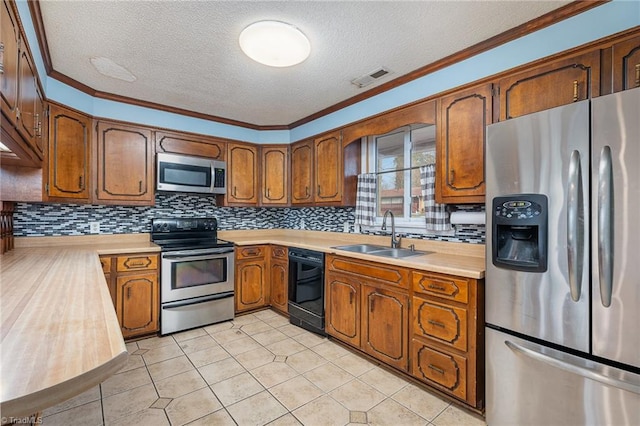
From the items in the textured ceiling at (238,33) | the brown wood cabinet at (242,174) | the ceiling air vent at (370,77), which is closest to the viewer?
the textured ceiling at (238,33)

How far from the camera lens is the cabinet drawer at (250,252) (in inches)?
139

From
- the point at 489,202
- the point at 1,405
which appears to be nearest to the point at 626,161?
the point at 489,202

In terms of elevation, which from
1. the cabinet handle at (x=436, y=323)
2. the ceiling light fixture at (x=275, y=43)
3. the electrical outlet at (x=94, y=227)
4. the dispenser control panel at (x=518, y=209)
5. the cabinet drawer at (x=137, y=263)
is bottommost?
the cabinet handle at (x=436, y=323)

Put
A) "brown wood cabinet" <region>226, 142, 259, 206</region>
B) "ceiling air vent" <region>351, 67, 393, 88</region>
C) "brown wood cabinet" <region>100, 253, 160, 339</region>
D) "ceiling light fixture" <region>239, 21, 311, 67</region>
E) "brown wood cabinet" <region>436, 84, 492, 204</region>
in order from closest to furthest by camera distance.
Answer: "ceiling light fixture" <region>239, 21, 311, 67</region> → "brown wood cabinet" <region>436, 84, 492, 204</region> → "ceiling air vent" <region>351, 67, 393, 88</region> → "brown wood cabinet" <region>100, 253, 160, 339</region> → "brown wood cabinet" <region>226, 142, 259, 206</region>

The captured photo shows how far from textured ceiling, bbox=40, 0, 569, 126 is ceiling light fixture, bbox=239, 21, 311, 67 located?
0.05m

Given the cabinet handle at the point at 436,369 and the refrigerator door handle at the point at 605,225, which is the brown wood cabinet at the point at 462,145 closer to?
the refrigerator door handle at the point at 605,225

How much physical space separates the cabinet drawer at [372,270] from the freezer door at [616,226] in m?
1.05

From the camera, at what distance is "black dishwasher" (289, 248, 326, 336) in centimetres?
298

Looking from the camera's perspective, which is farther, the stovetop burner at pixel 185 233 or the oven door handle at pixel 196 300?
the stovetop burner at pixel 185 233

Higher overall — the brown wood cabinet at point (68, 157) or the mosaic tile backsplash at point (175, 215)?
the brown wood cabinet at point (68, 157)

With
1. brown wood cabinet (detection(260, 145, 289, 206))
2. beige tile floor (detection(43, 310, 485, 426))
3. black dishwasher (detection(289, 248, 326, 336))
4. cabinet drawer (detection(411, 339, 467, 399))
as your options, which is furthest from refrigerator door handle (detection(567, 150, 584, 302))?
brown wood cabinet (detection(260, 145, 289, 206))

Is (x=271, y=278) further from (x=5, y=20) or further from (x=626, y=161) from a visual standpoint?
(x=626, y=161)

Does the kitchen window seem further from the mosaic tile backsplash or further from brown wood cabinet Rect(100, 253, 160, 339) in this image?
brown wood cabinet Rect(100, 253, 160, 339)

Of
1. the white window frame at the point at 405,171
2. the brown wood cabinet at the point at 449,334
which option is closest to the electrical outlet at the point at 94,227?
the white window frame at the point at 405,171
